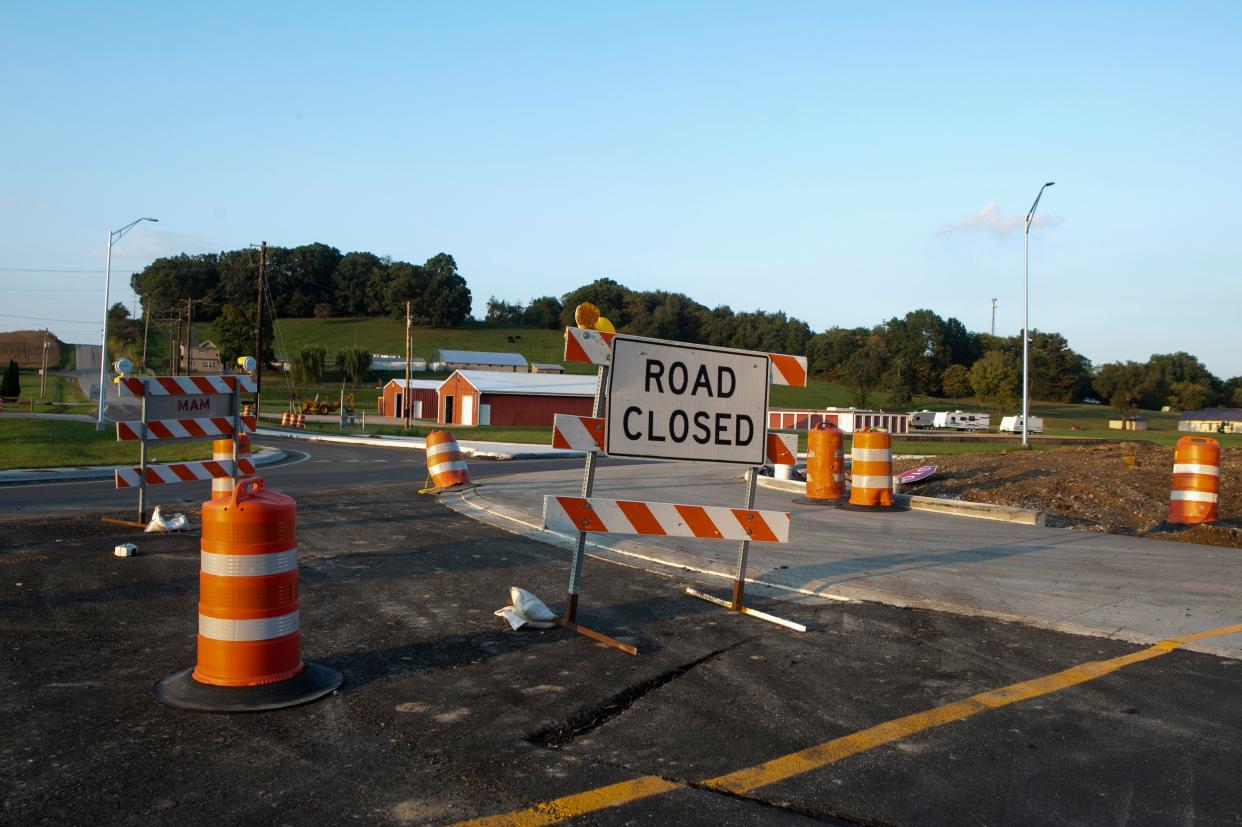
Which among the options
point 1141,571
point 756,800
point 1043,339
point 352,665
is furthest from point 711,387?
point 1043,339

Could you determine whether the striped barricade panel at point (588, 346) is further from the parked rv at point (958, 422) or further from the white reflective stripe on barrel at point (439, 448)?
the parked rv at point (958, 422)

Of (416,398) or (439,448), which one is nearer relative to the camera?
(439,448)

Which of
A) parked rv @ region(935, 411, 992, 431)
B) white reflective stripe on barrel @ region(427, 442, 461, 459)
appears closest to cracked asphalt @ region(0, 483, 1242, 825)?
white reflective stripe on barrel @ region(427, 442, 461, 459)

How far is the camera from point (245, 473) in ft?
38.7

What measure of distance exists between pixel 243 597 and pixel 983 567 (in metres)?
6.98

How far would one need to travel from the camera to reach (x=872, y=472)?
563 inches

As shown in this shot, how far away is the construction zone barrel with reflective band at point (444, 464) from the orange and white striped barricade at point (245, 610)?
423 inches

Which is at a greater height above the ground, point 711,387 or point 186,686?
point 711,387

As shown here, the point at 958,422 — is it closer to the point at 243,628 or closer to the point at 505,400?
the point at 505,400

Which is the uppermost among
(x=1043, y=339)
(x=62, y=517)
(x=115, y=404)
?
(x=1043, y=339)

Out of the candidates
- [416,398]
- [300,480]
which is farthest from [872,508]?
[416,398]

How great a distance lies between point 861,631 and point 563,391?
5838 cm

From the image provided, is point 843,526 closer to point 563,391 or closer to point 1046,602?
point 1046,602

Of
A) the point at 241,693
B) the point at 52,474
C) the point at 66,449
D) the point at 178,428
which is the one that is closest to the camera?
the point at 241,693
